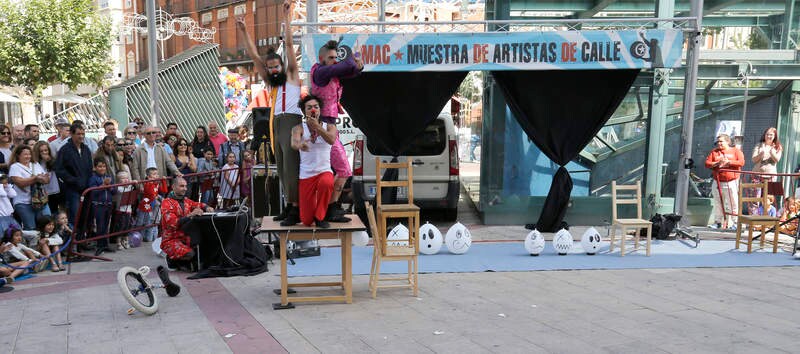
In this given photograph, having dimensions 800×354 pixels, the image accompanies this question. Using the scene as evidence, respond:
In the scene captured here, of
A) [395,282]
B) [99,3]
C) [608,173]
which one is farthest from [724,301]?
[99,3]

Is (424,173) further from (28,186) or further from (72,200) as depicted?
(28,186)

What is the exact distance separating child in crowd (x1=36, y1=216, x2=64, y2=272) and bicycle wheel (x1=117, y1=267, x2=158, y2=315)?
2118mm

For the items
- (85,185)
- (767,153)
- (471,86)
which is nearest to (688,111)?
(767,153)

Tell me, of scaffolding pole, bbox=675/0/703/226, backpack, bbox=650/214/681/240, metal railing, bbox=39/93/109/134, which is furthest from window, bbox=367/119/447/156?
metal railing, bbox=39/93/109/134

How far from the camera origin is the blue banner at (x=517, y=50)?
839 cm

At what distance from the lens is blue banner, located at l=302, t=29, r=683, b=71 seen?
27.5ft

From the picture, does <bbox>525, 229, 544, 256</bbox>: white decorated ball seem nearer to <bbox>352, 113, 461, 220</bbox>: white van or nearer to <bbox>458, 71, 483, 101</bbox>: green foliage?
<bbox>352, 113, 461, 220</bbox>: white van

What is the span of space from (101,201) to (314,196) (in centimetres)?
373

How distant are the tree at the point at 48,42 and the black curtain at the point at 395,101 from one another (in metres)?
16.6

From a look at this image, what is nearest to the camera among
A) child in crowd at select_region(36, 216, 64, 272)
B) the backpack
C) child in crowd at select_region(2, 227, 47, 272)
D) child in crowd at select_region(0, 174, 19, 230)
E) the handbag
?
child in crowd at select_region(2, 227, 47, 272)

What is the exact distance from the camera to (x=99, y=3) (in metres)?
40.4

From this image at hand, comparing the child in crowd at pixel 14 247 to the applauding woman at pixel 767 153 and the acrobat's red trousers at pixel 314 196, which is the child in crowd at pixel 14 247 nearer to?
the acrobat's red trousers at pixel 314 196

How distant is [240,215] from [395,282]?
1.94m

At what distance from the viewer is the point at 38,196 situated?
24.2 feet
